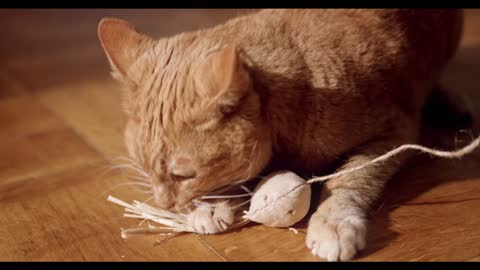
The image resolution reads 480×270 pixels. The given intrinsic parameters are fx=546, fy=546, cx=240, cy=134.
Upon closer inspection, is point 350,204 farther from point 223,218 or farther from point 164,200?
point 164,200

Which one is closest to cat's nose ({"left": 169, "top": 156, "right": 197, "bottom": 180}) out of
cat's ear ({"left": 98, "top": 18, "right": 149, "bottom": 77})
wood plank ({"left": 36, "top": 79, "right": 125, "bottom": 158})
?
cat's ear ({"left": 98, "top": 18, "right": 149, "bottom": 77})

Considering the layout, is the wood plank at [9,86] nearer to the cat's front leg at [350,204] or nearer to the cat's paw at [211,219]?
the cat's paw at [211,219]

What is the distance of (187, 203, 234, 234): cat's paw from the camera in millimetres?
1212

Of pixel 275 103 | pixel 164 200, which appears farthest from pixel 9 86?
pixel 275 103

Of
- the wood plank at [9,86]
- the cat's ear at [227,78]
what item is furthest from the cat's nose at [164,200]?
the wood plank at [9,86]

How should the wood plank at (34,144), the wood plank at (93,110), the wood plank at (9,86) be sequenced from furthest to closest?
1. the wood plank at (9,86)
2. the wood plank at (93,110)
3. the wood plank at (34,144)

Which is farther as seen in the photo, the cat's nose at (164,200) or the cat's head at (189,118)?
the cat's nose at (164,200)

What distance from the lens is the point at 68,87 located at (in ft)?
7.10

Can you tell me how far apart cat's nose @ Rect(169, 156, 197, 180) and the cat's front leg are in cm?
28

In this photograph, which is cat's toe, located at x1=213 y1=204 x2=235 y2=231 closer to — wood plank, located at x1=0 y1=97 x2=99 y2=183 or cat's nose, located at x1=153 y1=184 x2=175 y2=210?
cat's nose, located at x1=153 y1=184 x2=175 y2=210

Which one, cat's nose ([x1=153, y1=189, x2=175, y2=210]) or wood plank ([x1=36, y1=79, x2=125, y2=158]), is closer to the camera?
cat's nose ([x1=153, y1=189, x2=175, y2=210])

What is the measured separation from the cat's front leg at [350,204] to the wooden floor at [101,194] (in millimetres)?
38

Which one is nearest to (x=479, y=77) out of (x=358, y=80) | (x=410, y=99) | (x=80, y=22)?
(x=410, y=99)

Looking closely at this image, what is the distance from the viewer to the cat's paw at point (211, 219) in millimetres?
1212
